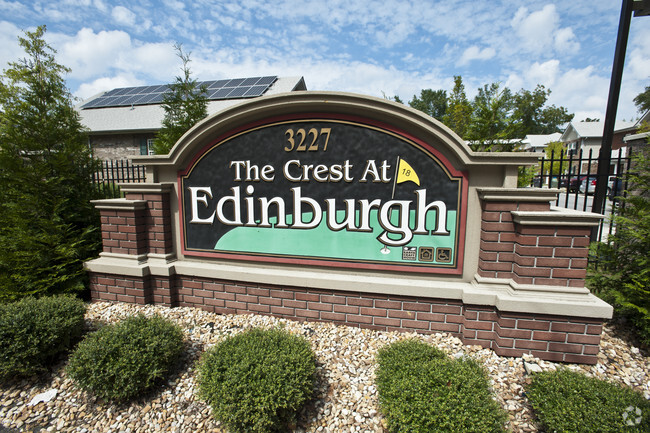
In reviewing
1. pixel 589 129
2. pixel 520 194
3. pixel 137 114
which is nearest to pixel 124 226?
pixel 520 194

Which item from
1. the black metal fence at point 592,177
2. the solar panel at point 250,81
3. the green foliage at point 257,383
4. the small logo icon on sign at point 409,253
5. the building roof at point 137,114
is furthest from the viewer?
the solar panel at point 250,81

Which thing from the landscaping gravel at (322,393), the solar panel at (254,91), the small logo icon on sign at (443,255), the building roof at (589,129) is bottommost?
the landscaping gravel at (322,393)

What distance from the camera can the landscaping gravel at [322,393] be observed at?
279 centimetres

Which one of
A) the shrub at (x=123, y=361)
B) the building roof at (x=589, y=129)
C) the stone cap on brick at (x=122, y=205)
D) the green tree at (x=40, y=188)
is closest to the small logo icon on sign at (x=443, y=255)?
the shrub at (x=123, y=361)

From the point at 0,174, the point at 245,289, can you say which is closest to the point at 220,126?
the point at 245,289

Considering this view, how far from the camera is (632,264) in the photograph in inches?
152

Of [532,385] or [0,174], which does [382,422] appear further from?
[0,174]

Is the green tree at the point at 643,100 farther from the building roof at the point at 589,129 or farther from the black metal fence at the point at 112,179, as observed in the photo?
the black metal fence at the point at 112,179

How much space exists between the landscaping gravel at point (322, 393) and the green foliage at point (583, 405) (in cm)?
27

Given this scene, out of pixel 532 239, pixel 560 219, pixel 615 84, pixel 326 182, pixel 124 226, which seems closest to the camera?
pixel 560 219

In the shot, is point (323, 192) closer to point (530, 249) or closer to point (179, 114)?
point (530, 249)

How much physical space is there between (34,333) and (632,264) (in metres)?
6.92

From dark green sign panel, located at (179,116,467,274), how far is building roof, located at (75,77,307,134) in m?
14.4

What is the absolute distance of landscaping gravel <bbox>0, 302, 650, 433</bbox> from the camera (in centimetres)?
279
